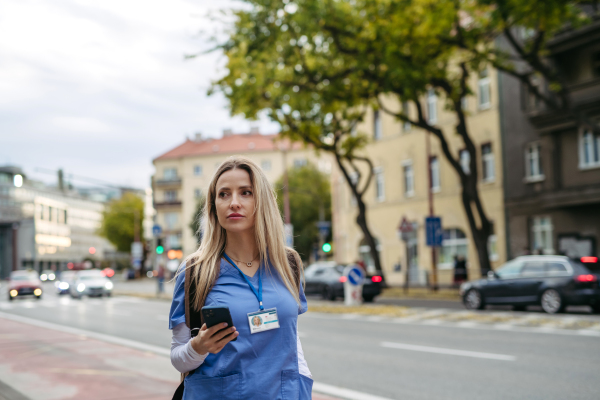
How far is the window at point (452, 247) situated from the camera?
33.4 m

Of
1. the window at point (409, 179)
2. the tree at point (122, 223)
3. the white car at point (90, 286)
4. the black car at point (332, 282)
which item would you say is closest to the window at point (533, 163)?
the black car at point (332, 282)

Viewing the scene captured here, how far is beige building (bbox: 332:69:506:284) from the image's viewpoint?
3108 centimetres

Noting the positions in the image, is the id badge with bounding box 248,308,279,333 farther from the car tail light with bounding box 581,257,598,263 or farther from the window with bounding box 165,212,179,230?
the window with bounding box 165,212,179,230

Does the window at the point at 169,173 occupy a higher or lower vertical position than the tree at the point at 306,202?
higher

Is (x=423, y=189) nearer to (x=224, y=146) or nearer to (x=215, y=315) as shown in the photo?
(x=215, y=315)

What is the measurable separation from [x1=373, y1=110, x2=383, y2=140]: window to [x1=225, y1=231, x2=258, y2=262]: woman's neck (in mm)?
37796

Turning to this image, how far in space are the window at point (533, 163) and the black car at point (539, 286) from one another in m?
10.1

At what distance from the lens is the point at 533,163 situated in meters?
28.7

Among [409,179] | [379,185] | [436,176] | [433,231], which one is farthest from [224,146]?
[433,231]

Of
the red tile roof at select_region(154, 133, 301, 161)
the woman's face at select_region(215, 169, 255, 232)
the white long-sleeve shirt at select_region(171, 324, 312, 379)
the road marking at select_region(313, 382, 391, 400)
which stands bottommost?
the road marking at select_region(313, 382, 391, 400)

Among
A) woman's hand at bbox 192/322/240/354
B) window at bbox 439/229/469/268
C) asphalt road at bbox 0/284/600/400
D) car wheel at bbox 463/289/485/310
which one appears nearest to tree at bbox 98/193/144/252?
window at bbox 439/229/469/268

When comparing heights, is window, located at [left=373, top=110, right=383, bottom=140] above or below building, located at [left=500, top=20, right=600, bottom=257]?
above

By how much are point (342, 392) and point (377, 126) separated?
34.0 m

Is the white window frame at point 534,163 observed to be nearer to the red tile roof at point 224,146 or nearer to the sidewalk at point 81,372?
the sidewalk at point 81,372
